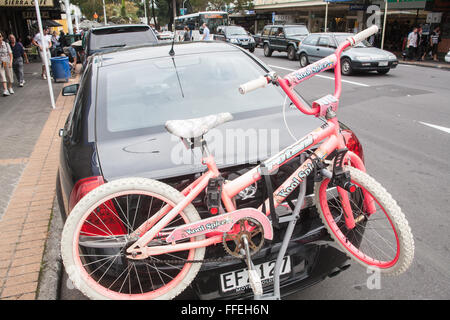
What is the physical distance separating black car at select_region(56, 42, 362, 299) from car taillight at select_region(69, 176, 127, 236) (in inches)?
0.4

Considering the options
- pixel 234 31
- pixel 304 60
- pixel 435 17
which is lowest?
pixel 304 60

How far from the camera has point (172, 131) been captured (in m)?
2.00

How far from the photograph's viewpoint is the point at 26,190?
4453mm

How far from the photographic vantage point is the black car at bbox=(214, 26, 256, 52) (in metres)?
24.6

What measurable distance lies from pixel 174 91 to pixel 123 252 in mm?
1435

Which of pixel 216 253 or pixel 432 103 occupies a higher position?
pixel 216 253

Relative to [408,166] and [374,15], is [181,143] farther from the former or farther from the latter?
[374,15]

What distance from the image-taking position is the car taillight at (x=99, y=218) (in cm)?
201

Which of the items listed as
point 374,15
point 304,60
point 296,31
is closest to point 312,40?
point 304,60

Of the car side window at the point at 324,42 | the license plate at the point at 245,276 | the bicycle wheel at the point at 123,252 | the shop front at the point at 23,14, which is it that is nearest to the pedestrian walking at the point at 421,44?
the car side window at the point at 324,42

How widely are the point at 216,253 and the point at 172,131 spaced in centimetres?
76

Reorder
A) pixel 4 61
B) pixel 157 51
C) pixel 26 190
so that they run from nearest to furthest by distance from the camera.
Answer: pixel 157 51
pixel 26 190
pixel 4 61
